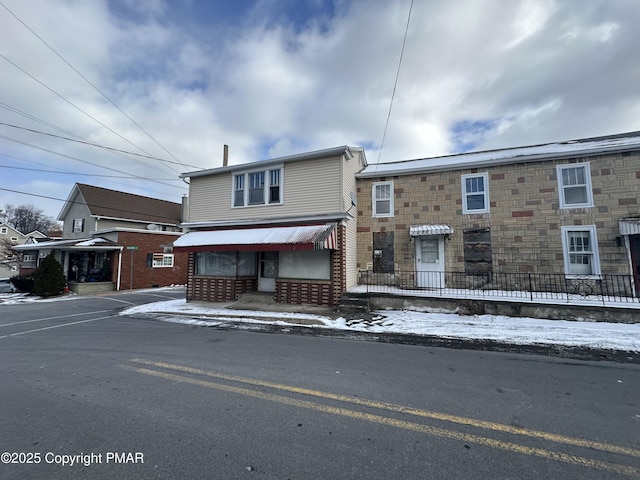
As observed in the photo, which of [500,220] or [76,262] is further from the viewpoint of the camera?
[76,262]

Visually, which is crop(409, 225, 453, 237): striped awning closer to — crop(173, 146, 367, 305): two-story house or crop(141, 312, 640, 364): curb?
crop(173, 146, 367, 305): two-story house

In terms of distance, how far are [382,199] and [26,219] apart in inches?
3176

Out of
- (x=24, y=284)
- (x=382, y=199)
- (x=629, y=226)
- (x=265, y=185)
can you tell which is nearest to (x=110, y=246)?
(x=24, y=284)

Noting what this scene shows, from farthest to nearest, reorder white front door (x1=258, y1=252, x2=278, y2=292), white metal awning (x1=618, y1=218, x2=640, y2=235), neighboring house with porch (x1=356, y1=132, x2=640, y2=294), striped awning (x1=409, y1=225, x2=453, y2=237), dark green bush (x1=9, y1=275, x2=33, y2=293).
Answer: dark green bush (x1=9, y1=275, x2=33, y2=293) < white front door (x1=258, y1=252, x2=278, y2=292) < striped awning (x1=409, y1=225, x2=453, y2=237) < neighboring house with porch (x1=356, y1=132, x2=640, y2=294) < white metal awning (x1=618, y1=218, x2=640, y2=235)

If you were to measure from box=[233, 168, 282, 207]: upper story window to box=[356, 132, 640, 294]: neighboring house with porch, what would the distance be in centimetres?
383

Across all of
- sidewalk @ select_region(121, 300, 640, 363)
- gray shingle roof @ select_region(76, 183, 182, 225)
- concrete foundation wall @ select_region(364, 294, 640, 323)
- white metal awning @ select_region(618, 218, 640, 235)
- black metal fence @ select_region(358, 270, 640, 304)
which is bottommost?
sidewalk @ select_region(121, 300, 640, 363)

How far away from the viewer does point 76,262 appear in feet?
70.8

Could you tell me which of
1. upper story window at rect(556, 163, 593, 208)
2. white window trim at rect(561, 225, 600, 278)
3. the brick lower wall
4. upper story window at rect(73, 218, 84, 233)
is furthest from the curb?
upper story window at rect(73, 218, 84, 233)

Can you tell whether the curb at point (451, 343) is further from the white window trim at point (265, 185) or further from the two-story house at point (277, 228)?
the white window trim at point (265, 185)

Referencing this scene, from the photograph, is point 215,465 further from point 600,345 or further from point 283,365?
point 600,345

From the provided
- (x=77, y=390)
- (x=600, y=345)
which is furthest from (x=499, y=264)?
(x=77, y=390)

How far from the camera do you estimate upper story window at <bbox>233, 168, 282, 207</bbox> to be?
41.1ft

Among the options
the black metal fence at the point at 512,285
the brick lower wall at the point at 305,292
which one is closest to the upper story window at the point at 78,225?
the brick lower wall at the point at 305,292

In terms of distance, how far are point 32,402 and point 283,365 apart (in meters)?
3.40
